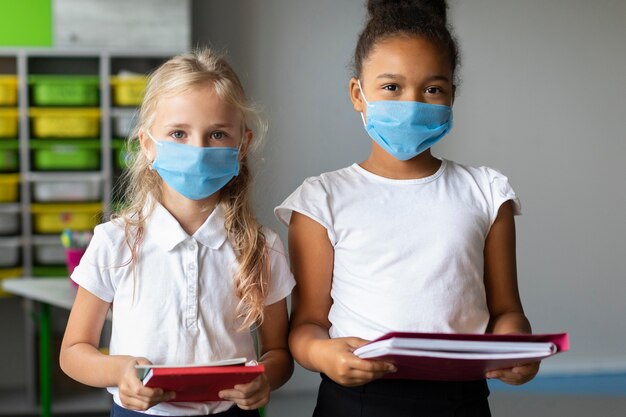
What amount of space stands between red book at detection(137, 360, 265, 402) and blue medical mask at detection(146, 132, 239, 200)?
0.37 m

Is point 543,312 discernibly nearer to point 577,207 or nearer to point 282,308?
point 577,207

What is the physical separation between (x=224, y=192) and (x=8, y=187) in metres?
2.92

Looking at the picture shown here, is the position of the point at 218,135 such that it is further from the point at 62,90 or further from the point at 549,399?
the point at 549,399

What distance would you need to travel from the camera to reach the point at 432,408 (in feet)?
4.54

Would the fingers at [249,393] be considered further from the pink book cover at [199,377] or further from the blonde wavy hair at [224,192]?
the blonde wavy hair at [224,192]

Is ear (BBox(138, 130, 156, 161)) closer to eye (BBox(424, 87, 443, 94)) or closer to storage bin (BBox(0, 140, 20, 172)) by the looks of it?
eye (BBox(424, 87, 443, 94))

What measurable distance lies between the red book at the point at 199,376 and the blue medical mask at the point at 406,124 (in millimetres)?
486

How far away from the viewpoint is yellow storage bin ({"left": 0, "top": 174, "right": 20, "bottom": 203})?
410 cm

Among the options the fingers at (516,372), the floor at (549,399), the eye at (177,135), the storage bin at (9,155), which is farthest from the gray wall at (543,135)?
the fingers at (516,372)

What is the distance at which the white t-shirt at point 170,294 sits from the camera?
4.45ft

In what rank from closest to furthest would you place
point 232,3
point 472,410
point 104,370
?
point 104,370 → point 472,410 → point 232,3

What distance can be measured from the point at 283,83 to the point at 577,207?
193cm

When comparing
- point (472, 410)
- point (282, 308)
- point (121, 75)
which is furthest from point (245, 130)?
point (121, 75)

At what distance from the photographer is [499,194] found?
1474mm
